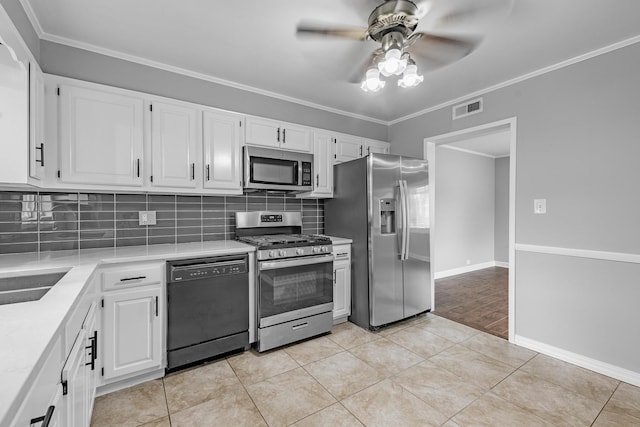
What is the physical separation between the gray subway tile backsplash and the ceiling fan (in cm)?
186

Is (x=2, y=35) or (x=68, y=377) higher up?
(x=2, y=35)

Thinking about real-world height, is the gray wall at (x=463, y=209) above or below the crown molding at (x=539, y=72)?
below

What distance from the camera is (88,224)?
2.40 meters

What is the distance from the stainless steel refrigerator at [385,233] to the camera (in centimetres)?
305

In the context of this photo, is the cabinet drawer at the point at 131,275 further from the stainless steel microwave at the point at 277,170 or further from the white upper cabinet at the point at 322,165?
the white upper cabinet at the point at 322,165

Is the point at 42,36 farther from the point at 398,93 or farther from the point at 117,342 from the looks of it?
the point at 398,93

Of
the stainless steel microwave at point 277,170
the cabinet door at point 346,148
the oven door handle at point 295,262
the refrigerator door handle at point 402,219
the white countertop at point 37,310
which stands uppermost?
the cabinet door at point 346,148

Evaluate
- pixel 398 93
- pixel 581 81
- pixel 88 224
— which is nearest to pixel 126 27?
pixel 88 224

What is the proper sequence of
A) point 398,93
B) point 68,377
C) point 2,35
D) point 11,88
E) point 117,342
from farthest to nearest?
point 398,93
point 117,342
point 11,88
point 2,35
point 68,377

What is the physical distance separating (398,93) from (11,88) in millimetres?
3195

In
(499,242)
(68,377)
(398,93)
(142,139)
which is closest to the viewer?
(68,377)

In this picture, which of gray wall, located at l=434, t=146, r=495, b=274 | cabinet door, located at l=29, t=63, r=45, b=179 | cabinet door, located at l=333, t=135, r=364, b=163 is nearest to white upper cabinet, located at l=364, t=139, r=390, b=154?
cabinet door, located at l=333, t=135, r=364, b=163

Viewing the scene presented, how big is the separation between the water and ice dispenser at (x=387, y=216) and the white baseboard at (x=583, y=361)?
1610 mm

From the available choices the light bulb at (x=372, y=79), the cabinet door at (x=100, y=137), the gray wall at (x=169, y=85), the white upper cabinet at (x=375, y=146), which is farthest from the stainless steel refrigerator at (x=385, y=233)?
the cabinet door at (x=100, y=137)
